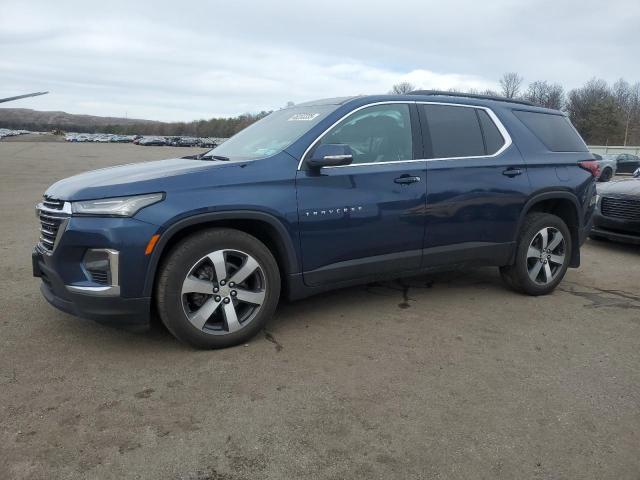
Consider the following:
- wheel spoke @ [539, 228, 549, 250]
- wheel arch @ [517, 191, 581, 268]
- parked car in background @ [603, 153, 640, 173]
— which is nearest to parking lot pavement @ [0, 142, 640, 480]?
wheel spoke @ [539, 228, 549, 250]

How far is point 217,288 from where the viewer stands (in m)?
3.62

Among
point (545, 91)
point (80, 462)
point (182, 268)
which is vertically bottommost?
point (80, 462)

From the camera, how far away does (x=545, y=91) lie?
8912cm

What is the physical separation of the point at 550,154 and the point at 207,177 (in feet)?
11.0

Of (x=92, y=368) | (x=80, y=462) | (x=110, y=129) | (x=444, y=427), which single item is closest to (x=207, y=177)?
(x=92, y=368)

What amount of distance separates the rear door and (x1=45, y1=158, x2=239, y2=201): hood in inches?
67.9

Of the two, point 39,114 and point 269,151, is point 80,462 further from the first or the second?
point 39,114

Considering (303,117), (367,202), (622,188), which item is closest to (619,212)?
(622,188)

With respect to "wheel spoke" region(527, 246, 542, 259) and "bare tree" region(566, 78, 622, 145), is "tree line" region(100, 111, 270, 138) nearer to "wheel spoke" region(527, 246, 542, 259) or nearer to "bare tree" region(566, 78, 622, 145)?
"bare tree" region(566, 78, 622, 145)

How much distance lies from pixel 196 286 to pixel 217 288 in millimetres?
149

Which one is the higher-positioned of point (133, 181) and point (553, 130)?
point (553, 130)

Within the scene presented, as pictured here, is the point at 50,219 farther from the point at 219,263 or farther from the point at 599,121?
the point at 599,121

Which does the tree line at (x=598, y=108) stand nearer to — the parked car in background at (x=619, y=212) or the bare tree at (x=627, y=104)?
the bare tree at (x=627, y=104)

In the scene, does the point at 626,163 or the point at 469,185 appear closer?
the point at 469,185
